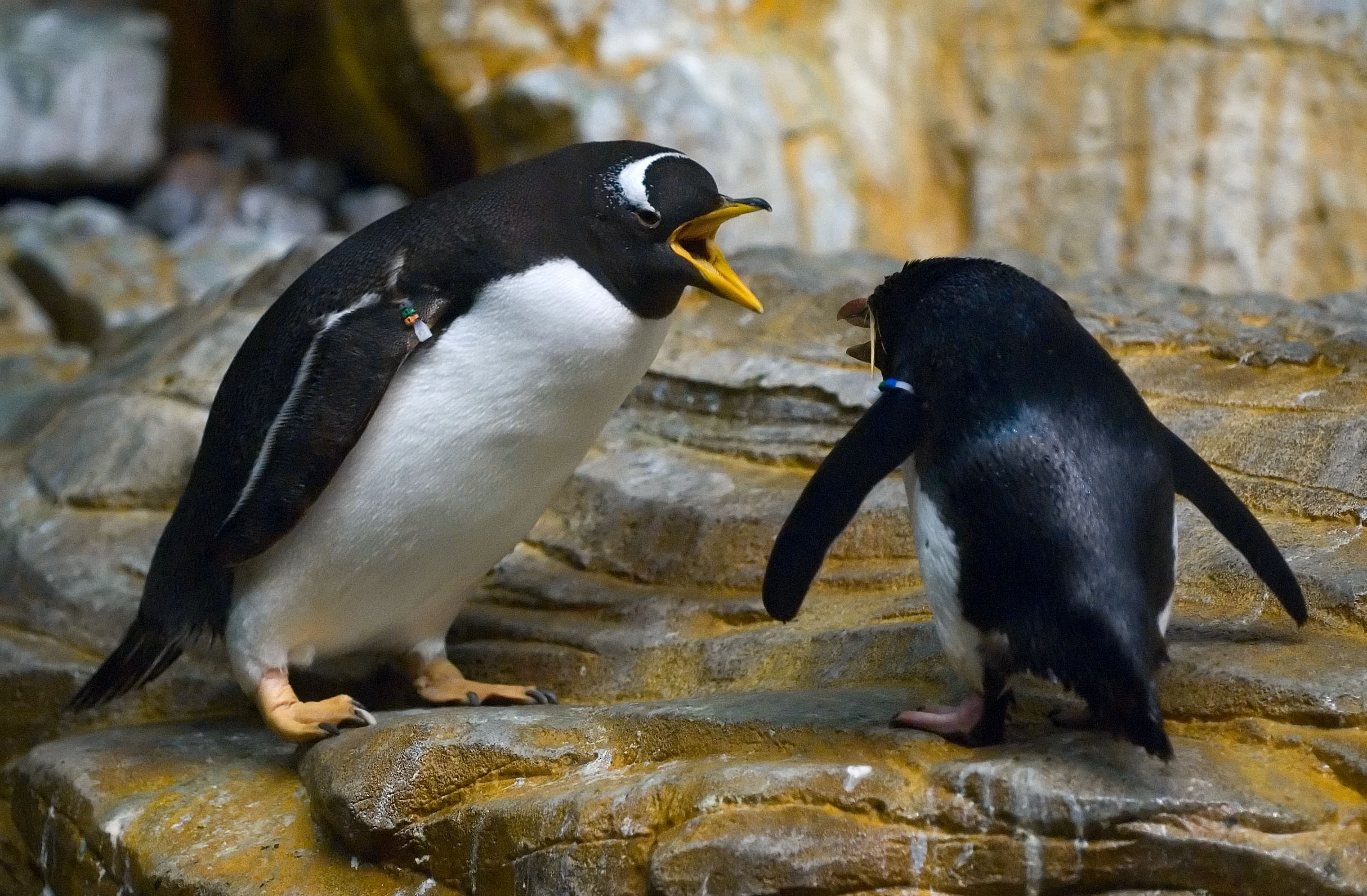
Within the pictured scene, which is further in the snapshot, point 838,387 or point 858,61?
point 858,61

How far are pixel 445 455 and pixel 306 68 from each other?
6.31m

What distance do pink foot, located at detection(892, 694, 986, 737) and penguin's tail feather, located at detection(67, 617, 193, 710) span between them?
134 cm

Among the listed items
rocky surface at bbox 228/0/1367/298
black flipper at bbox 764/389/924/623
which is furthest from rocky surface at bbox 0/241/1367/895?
rocky surface at bbox 228/0/1367/298

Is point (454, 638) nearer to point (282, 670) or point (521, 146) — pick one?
point (282, 670)

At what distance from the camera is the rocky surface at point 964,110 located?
6.65 meters

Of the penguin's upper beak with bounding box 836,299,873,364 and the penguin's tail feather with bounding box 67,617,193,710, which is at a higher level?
the penguin's upper beak with bounding box 836,299,873,364

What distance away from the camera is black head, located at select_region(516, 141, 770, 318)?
2504 millimetres

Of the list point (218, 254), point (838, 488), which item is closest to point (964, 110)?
point (218, 254)

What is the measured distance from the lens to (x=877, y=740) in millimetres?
2076

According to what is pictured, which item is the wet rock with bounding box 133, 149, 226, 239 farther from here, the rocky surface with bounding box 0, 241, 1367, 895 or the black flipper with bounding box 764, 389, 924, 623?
the black flipper with bounding box 764, 389, 924, 623

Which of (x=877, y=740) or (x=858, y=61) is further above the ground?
(x=858, y=61)

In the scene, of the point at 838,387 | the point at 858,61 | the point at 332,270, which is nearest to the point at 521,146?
the point at 858,61

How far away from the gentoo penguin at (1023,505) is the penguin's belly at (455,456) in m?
0.56

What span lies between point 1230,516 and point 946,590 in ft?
1.44
